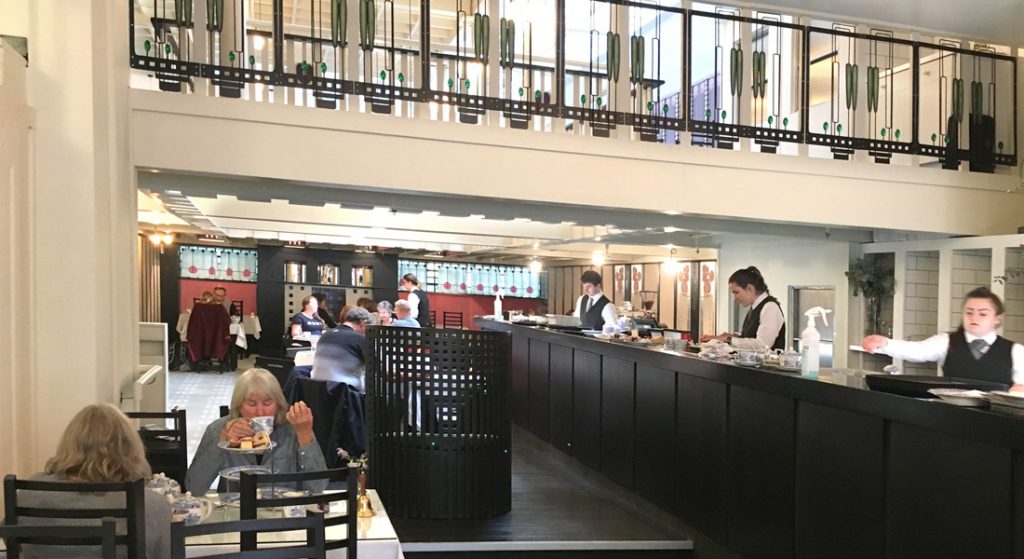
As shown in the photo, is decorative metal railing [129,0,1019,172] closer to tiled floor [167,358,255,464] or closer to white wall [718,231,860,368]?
white wall [718,231,860,368]

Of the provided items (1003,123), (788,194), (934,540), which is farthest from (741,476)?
(1003,123)

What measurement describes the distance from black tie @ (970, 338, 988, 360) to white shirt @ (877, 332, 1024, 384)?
2cm

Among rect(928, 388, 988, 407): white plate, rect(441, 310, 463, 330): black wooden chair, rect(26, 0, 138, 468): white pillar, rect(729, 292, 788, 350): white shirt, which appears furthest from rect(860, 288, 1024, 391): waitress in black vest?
rect(441, 310, 463, 330): black wooden chair

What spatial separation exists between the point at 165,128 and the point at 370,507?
3.33 metres

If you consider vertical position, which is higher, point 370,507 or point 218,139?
point 218,139

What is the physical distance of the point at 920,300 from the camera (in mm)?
7977

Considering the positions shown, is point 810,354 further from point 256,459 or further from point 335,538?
point 256,459

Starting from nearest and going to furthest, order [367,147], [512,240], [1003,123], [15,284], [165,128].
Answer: [15,284], [165,128], [367,147], [1003,123], [512,240]

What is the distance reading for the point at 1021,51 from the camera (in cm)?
804

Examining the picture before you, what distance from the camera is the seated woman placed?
8.85 ft

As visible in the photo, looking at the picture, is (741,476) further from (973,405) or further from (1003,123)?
(1003,123)

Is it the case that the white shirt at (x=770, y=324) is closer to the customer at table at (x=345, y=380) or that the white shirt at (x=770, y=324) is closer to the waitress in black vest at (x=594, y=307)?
the waitress in black vest at (x=594, y=307)

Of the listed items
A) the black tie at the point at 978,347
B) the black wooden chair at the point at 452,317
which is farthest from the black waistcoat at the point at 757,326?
the black wooden chair at the point at 452,317

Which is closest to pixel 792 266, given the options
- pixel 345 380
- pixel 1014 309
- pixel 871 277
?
pixel 871 277
